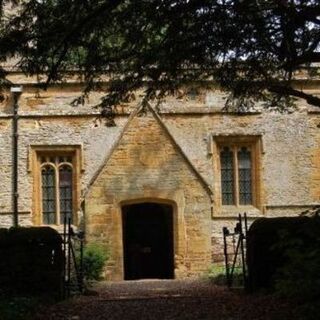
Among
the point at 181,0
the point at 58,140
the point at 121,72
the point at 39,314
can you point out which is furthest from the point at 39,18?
the point at 58,140

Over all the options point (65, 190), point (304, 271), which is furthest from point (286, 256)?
point (65, 190)

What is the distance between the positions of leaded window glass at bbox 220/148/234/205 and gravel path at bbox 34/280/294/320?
301 inches

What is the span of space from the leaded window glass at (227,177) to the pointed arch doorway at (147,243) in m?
1.88

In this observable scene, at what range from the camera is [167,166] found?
19.2m

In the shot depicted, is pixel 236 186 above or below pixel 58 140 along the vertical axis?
below

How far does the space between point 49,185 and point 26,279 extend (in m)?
9.02

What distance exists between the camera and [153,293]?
12828mm

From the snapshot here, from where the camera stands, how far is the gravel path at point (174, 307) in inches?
356

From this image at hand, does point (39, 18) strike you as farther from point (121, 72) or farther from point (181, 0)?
point (121, 72)

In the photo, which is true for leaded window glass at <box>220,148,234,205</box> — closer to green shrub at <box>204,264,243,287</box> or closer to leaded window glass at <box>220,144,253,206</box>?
leaded window glass at <box>220,144,253,206</box>

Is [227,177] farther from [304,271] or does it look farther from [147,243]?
[304,271]

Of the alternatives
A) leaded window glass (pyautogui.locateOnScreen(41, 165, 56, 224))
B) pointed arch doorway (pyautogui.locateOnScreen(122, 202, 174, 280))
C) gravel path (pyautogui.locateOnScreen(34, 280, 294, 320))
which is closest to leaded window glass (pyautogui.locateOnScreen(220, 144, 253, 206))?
pointed arch doorway (pyautogui.locateOnScreen(122, 202, 174, 280))

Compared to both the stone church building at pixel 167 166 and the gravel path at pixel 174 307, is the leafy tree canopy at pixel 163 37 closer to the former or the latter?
the gravel path at pixel 174 307

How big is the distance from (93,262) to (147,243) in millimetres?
3720
